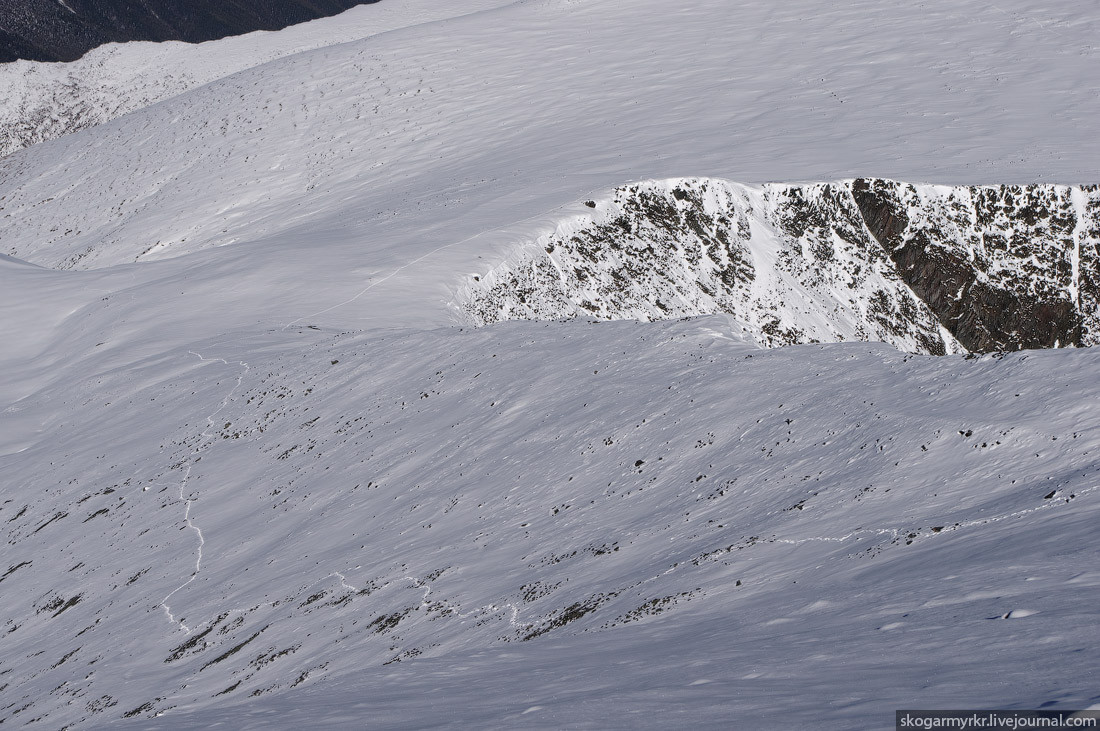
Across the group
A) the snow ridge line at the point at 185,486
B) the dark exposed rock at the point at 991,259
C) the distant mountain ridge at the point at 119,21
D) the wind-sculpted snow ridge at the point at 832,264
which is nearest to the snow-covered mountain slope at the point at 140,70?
the distant mountain ridge at the point at 119,21

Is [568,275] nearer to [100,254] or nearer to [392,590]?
[392,590]

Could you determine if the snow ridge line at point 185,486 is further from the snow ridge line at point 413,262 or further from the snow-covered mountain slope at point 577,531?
the snow ridge line at point 413,262

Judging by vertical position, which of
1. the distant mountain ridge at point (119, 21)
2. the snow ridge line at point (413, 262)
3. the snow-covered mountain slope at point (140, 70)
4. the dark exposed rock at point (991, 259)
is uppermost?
the distant mountain ridge at point (119, 21)

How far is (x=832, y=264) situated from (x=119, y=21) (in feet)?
536

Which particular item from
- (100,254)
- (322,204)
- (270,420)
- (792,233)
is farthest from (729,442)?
(100,254)

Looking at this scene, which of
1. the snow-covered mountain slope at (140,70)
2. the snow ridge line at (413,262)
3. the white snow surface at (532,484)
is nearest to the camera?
the white snow surface at (532,484)

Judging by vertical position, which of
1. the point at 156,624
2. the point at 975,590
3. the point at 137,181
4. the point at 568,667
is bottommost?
the point at 156,624

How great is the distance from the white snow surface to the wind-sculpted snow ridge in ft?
3.69

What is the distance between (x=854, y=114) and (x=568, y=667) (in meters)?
36.2

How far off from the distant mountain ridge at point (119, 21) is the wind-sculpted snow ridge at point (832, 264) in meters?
124

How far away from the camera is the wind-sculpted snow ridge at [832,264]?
29.1m

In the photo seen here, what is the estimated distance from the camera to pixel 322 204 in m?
46.1

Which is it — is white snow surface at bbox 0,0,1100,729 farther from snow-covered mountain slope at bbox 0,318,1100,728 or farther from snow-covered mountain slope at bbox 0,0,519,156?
snow-covered mountain slope at bbox 0,0,519,156

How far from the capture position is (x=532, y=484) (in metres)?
15.4
